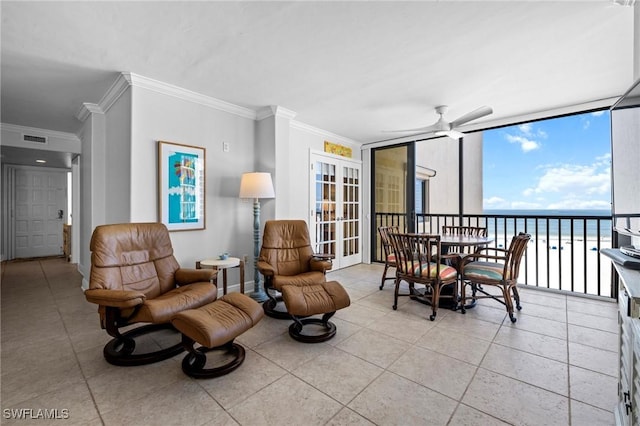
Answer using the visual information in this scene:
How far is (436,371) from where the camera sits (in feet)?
6.27

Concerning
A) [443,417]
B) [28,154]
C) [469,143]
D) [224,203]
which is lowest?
[443,417]

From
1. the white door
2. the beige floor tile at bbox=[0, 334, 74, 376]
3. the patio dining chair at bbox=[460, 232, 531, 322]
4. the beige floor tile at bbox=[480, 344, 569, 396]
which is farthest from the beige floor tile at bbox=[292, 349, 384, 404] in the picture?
the white door

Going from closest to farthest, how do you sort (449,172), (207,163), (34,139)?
(207,163) → (34,139) → (449,172)

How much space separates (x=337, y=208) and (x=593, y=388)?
3822 millimetres

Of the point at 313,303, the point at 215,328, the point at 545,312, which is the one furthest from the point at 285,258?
the point at 545,312

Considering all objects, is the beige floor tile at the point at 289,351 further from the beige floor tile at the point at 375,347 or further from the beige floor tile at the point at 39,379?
the beige floor tile at the point at 39,379

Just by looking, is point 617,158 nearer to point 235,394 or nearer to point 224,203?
point 235,394

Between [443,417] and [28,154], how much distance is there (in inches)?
285

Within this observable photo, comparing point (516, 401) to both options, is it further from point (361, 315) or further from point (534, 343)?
point (361, 315)

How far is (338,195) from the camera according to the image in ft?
16.7

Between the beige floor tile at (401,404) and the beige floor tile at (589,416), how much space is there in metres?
0.60

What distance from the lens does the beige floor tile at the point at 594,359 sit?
1918 mm

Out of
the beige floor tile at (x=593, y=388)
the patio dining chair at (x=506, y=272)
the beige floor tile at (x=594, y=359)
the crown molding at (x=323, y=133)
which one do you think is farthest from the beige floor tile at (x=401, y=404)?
the crown molding at (x=323, y=133)

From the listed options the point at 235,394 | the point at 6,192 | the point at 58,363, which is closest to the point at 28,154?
the point at 6,192
